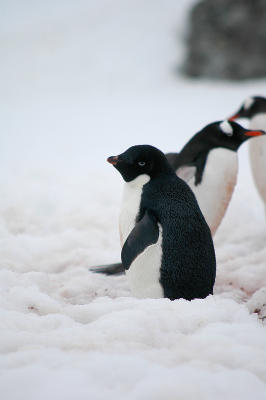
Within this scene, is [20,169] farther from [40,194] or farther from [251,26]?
[251,26]

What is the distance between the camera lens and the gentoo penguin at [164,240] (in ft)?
7.05

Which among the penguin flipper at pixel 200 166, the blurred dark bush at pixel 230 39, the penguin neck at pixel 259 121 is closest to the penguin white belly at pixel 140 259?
the penguin flipper at pixel 200 166

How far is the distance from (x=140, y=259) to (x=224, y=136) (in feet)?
4.55

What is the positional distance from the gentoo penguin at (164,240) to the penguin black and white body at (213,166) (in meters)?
0.88

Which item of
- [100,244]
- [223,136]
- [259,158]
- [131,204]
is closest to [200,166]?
[223,136]

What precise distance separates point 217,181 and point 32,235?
1.35m

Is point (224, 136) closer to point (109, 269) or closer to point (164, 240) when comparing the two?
point (109, 269)

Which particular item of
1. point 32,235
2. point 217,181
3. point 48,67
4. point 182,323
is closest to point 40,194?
point 32,235

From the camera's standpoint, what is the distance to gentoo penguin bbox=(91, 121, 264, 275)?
126 inches

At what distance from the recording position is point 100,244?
3477mm

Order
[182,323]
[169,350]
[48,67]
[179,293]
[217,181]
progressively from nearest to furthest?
1. [169,350]
2. [182,323]
3. [179,293]
4. [217,181]
5. [48,67]

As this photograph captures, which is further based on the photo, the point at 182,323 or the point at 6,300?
the point at 6,300

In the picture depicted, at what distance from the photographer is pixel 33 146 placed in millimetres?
6074

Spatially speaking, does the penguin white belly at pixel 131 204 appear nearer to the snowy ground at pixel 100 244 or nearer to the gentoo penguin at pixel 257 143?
the snowy ground at pixel 100 244
